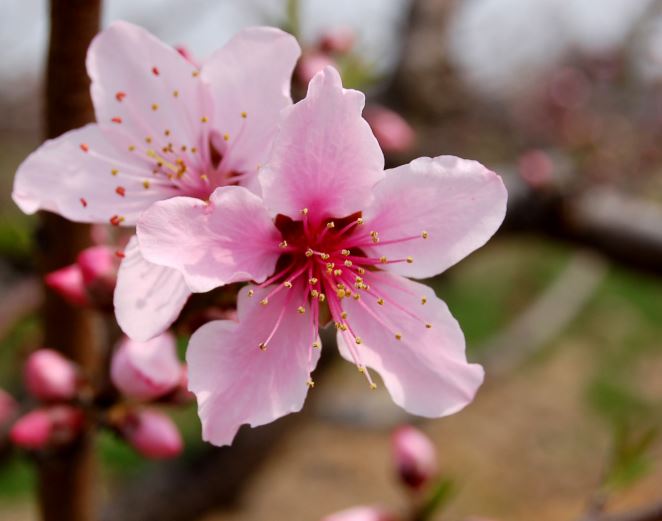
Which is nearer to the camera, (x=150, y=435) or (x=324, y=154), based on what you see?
(x=324, y=154)

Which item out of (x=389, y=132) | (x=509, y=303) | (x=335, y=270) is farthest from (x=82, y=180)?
(x=509, y=303)

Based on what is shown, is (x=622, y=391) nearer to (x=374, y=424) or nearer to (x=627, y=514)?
(x=374, y=424)

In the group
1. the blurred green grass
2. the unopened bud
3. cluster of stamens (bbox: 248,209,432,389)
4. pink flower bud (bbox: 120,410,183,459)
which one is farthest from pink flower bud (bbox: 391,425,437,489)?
the blurred green grass

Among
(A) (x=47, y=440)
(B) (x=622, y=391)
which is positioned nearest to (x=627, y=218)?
(A) (x=47, y=440)

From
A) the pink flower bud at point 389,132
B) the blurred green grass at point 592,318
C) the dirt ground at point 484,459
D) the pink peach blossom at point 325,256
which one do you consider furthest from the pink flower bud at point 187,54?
the blurred green grass at point 592,318

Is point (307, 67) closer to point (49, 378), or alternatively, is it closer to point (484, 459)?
point (49, 378)

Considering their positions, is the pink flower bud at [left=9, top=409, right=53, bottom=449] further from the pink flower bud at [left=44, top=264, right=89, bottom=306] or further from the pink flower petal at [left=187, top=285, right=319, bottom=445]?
the pink flower petal at [left=187, top=285, right=319, bottom=445]

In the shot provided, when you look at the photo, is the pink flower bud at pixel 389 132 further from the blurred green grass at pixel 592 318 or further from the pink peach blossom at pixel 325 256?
the blurred green grass at pixel 592 318
